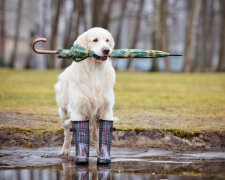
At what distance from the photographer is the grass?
862 centimetres

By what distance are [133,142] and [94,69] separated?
76.9 inches

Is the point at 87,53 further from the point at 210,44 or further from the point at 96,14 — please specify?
→ the point at 210,44

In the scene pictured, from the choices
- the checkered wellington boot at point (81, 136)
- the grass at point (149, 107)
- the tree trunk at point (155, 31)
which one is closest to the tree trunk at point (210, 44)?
the tree trunk at point (155, 31)

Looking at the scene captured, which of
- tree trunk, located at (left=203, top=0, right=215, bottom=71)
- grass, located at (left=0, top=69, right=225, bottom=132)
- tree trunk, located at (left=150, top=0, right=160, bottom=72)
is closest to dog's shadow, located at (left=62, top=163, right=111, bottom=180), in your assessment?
grass, located at (left=0, top=69, right=225, bottom=132)

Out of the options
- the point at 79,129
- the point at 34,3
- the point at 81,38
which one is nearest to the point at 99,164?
the point at 79,129

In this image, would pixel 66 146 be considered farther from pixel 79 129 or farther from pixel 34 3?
pixel 34 3

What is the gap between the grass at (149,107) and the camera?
8.62 m

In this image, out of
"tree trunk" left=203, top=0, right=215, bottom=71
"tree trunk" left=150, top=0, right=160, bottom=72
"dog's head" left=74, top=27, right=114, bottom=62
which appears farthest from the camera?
"tree trunk" left=203, top=0, right=215, bottom=71

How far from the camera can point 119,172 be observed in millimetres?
5699

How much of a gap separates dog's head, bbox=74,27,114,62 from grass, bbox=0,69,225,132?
2123mm

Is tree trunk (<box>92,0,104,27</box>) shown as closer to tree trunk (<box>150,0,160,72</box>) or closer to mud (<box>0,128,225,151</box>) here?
tree trunk (<box>150,0,160,72</box>)

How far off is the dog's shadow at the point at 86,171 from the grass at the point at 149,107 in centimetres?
200

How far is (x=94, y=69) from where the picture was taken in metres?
6.30

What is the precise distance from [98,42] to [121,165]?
1597mm
